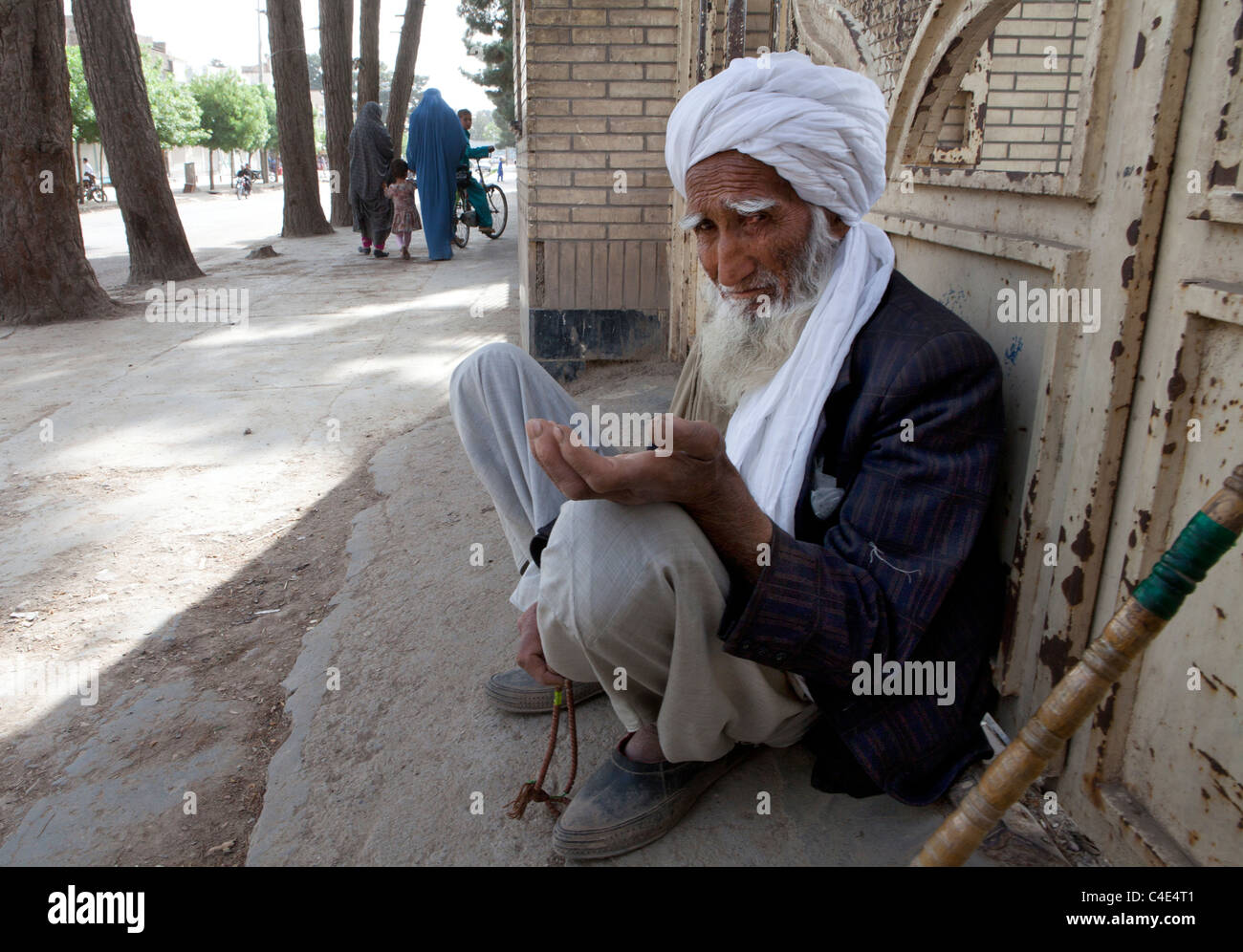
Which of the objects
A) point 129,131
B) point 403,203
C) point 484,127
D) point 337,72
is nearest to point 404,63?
point 337,72

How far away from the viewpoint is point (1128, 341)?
4.47 feet

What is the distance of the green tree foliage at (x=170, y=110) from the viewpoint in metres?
35.3

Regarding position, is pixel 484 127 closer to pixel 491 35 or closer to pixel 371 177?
pixel 491 35

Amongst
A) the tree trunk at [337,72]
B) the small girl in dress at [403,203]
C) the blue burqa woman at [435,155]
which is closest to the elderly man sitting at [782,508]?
the blue burqa woman at [435,155]

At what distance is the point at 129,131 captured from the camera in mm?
9117

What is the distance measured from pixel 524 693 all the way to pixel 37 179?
7617mm

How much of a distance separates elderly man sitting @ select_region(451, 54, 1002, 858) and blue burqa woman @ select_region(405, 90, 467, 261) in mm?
10150

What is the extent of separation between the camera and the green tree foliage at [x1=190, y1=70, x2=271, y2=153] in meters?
44.7

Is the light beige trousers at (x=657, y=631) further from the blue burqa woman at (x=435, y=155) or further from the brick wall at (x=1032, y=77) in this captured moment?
the blue burqa woman at (x=435, y=155)

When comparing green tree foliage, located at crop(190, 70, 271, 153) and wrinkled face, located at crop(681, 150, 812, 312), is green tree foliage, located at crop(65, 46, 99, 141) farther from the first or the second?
wrinkled face, located at crop(681, 150, 812, 312)

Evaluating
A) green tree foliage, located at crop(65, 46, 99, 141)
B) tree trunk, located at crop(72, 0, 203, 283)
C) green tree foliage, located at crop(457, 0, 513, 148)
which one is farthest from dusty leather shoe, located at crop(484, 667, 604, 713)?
green tree foliage, located at crop(65, 46, 99, 141)

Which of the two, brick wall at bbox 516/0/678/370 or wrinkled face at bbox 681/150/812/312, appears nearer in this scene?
wrinkled face at bbox 681/150/812/312

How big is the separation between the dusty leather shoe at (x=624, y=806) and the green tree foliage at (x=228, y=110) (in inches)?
1935

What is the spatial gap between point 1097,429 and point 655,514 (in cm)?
71
